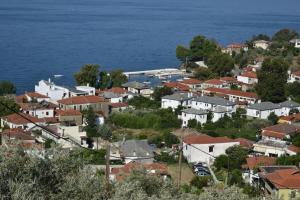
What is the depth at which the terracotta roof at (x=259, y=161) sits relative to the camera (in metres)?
12.0

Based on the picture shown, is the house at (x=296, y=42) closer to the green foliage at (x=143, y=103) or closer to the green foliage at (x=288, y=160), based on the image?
the green foliage at (x=143, y=103)

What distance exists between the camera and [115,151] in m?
13.4

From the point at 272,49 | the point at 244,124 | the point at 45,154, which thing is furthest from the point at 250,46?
the point at 45,154

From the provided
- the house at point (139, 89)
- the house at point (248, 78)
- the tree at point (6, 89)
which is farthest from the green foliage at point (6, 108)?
the house at point (248, 78)

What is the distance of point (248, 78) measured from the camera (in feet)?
76.3

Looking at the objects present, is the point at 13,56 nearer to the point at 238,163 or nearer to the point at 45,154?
the point at 238,163

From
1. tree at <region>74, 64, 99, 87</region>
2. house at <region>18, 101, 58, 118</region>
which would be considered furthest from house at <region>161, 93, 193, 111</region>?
tree at <region>74, 64, 99, 87</region>

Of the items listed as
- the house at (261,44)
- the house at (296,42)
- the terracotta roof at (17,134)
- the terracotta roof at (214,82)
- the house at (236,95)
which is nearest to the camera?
the terracotta roof at (17,134)

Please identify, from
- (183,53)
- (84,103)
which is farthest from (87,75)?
(183,53)

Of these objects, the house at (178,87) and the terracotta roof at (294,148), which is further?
the house at (178,87)

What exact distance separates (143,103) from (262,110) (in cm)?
390

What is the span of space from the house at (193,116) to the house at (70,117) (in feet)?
9.91

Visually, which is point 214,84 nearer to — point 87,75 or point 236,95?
point 236,95

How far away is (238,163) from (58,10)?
5895cm
